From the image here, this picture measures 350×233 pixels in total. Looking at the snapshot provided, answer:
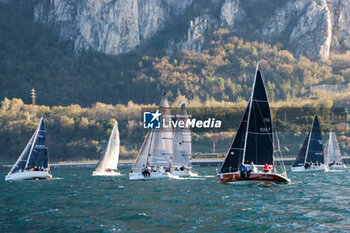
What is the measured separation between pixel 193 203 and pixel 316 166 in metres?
55.2

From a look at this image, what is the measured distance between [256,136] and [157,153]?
914 inches

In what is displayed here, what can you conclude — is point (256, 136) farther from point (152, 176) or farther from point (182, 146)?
point (182, 146)

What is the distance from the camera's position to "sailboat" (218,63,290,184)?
51.2 meters

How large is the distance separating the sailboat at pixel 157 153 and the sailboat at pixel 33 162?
15354mm

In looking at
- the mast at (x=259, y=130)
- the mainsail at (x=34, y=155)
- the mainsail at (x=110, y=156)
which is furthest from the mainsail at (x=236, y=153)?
the mainsail at (x=110, y=156)

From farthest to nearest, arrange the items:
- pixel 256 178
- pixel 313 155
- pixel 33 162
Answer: pixel 313 155, pixel 33 162, pixel 256 178

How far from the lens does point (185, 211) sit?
3419 cm

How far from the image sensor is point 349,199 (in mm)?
39625

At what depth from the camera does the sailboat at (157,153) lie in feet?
226

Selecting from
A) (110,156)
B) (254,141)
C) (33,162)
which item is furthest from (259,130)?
(110,156)

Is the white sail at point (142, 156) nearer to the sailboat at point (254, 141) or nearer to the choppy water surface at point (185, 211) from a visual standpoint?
the sailboat at point (254, 141)

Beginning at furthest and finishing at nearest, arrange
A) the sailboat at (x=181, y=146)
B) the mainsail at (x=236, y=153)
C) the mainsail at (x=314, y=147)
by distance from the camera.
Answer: the mainsail at (x=314, y=147) < the sailboat at (x=181, y=146) < the mainsail at (x=236, y=153)

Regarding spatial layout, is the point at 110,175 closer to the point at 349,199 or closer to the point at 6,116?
the point at 349,199

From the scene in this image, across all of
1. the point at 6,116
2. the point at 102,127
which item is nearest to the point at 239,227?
the point at 102,127
